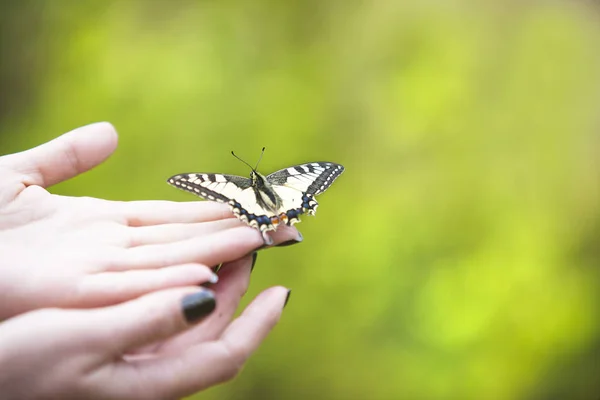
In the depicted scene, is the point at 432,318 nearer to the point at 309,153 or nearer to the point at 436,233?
the point at 436,233

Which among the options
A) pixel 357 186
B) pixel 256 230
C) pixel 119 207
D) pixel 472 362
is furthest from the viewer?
pixel 357 186

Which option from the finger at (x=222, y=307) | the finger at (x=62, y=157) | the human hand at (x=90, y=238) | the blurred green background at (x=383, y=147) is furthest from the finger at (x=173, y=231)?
the blurred green background at (x=383, y=147)

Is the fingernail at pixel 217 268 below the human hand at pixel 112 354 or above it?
above

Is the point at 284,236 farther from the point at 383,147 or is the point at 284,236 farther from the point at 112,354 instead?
the point at 383,147

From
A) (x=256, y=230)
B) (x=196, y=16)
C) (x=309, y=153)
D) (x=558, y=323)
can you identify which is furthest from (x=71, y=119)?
(x=558, y=323)

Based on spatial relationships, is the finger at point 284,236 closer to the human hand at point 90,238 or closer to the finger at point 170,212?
the human hand at point 90,238

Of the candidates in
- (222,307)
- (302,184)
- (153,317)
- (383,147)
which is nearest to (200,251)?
(222,307)

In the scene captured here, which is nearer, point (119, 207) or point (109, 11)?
point (119, 207)
